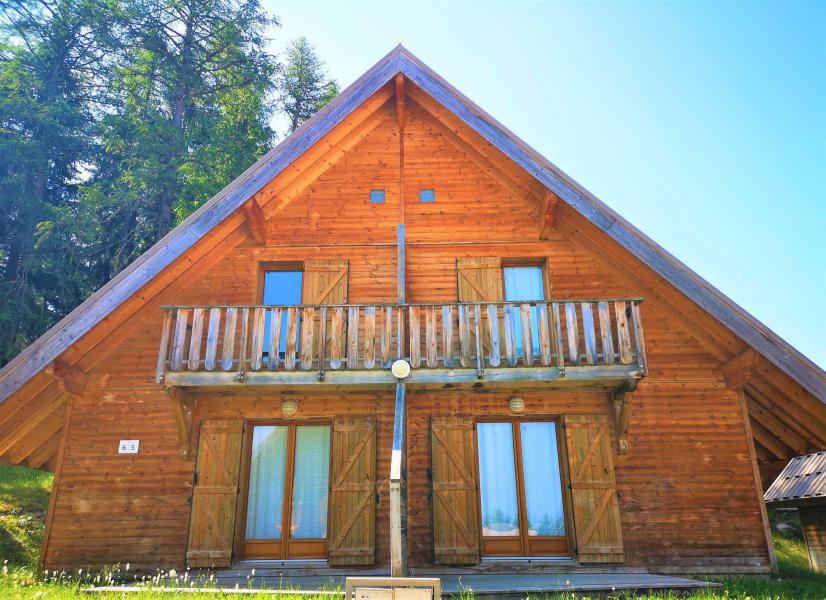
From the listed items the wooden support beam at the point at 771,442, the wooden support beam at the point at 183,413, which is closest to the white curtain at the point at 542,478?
the wooden support beam at the point at 771,442

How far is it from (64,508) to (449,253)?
24.6ft

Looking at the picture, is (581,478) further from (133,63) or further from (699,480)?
(133,63)

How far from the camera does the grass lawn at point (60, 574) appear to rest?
6.72 meters

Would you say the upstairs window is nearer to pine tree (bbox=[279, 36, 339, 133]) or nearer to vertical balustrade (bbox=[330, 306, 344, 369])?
vertical balustrade (bbox=[330, 306, 344, 369])

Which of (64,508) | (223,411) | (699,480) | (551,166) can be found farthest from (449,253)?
(64,508)

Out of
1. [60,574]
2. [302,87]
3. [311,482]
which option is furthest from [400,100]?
[302,87]

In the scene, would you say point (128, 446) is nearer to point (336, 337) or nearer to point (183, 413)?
point (183, 413)

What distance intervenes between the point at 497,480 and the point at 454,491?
0.77 m

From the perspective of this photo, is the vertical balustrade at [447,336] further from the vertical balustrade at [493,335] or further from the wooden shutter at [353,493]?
the wooden shutter at [353,493]

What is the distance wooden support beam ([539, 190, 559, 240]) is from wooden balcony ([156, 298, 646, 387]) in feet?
6.84

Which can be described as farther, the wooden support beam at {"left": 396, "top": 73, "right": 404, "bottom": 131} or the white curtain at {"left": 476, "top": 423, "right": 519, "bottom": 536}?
the wooden support beam at {"left": 396, "top": 73, "right": 404, "bottom": 131}

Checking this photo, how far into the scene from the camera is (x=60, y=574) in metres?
8.67

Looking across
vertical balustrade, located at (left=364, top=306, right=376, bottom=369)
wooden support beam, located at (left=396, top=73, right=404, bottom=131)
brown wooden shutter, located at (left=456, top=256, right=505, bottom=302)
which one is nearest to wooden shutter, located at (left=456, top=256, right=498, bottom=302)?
brown wooden shutter, located at (left=456, top=256, right=505, bottom=302)

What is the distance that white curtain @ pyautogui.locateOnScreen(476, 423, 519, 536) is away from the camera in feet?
29.8
